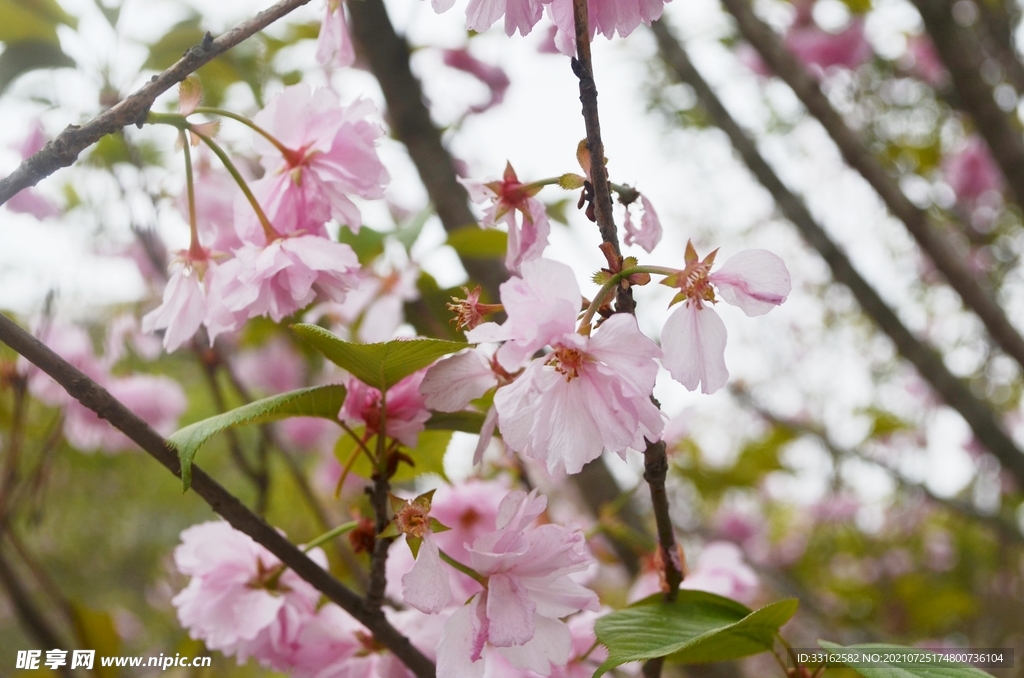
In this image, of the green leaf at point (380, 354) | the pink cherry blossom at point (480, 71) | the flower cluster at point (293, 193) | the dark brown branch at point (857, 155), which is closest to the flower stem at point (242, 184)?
the flower cluster at point (293, 193)

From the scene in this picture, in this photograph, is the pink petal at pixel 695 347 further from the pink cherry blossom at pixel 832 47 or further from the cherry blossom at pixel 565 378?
the pink cherry blossom at pixel 832 47

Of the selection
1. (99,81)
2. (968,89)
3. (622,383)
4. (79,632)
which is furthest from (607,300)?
(968,89)

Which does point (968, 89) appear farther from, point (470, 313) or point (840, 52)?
point (470, 313)

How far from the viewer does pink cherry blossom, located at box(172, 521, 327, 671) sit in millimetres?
575

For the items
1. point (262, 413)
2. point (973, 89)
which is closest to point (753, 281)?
point (262, 413)

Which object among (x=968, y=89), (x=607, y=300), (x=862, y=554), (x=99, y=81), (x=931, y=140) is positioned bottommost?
(x=607, y=300)

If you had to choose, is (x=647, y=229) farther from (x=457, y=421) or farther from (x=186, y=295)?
(x=186, y=295)

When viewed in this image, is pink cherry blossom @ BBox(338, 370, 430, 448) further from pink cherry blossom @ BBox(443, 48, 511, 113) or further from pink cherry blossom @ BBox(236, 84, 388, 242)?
pink cherry blossom @ BBox(443, 48, 511, 113)

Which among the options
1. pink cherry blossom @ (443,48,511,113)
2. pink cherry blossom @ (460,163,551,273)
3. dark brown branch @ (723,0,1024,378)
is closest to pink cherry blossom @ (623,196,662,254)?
pink cherry blossom @ (460,163,551,273)

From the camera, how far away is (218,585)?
0.59m

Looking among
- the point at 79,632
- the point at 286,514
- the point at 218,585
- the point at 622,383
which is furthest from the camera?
the point at 286,514

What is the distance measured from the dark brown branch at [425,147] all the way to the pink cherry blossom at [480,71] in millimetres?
388

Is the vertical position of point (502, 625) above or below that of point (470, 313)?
below

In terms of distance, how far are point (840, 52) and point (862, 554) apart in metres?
1.48
